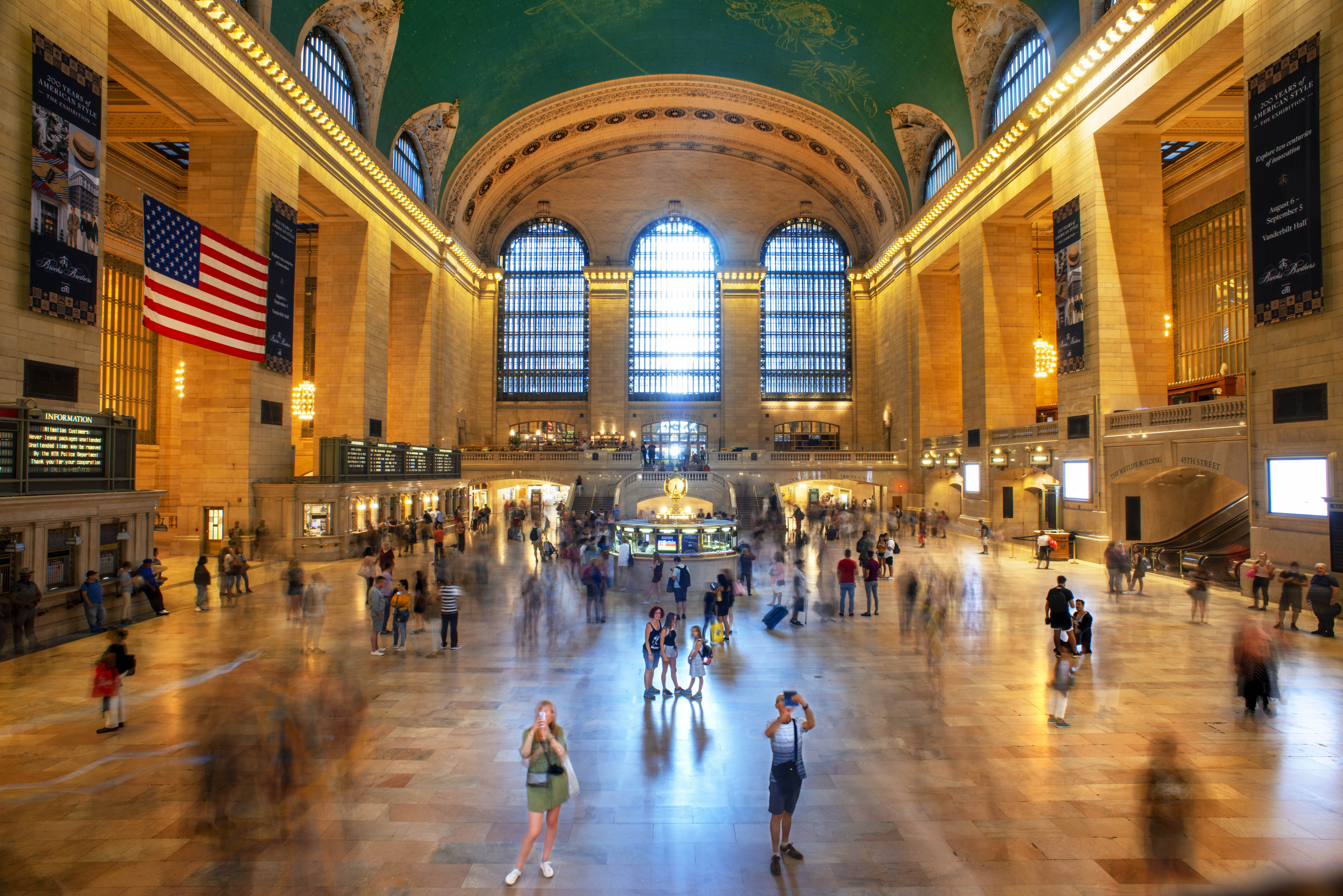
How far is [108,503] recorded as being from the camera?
13234 mm

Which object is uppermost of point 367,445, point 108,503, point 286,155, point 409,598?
point 286,155

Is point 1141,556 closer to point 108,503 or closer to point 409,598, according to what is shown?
point 409,598

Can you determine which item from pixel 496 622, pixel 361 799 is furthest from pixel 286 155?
pixel 361 799

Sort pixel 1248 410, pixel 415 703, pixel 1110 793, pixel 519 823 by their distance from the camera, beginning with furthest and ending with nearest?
1. pixel 1248 410
2. pixel 415 703
3. pixel 1110 793
4. pixel 519 823

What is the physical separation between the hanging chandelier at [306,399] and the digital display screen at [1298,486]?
28426mm

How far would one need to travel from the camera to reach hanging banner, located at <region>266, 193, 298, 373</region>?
21297 millimetres

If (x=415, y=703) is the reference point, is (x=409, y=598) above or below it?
above

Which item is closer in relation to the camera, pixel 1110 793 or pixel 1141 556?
pixel 1110 793

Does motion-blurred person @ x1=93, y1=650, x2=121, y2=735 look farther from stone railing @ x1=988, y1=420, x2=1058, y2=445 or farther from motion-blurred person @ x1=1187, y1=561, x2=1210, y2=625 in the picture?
stone railing @ x1=988, y1=420, x2=1058, y2=445

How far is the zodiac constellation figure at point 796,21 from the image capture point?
30.3 m

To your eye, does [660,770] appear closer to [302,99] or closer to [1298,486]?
[1298,486]

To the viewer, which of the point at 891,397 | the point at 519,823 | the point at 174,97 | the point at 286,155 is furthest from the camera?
the point at 891,397

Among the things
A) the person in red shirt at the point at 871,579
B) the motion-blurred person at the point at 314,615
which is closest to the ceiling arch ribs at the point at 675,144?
the person in red shirt at the point at 871,579

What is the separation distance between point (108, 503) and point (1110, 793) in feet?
51.9
